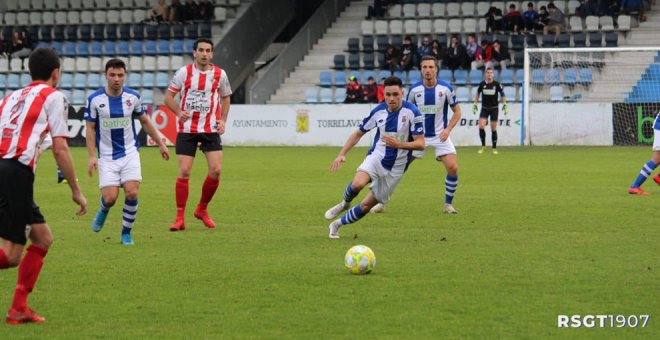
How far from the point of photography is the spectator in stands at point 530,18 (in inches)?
1427

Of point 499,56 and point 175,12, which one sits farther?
point 175,12

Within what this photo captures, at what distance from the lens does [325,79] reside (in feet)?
126

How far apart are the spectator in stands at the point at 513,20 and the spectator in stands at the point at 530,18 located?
25 centimetres

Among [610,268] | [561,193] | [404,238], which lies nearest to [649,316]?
[610,268]

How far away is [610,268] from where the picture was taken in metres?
9.14

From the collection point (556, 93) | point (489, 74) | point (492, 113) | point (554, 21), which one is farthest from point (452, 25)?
point (489, 74)

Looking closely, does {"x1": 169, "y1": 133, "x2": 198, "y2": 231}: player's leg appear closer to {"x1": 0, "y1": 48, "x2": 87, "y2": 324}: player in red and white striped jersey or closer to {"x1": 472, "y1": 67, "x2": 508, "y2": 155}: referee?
{"x1": 0, "y1": 48, "x2": 87, "y2": 324}: player in red and white striped jersey

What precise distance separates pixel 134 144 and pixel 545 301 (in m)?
5.25

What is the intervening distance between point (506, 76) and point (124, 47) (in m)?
15.0

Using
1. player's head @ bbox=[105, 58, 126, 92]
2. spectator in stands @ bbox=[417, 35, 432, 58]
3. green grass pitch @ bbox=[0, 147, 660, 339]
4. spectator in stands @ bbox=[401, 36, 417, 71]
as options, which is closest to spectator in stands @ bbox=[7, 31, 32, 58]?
spectator in stands @ bbox=[401, 36, 417, 71]

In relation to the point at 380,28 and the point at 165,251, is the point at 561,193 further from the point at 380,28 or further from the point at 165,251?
the point at 380,28

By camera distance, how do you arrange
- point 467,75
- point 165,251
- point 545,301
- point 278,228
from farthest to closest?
point 467,75 < point 278,228 < point 165,251 < point 545,301

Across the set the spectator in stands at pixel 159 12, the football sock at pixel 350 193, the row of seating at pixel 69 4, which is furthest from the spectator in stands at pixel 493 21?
the football sock at pixel 350 193

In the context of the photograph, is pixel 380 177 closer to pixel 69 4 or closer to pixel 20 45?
pixel 20 45
